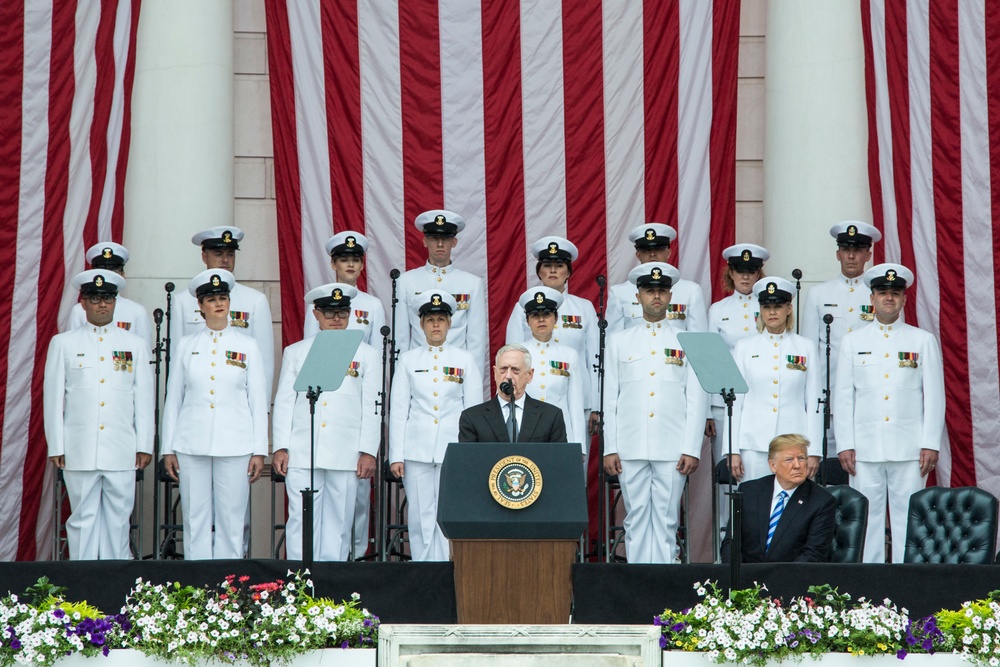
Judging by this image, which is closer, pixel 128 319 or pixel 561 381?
pixel 561 381

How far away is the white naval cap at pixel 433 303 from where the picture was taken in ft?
26.8

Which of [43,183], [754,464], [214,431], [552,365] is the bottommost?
[754,464]

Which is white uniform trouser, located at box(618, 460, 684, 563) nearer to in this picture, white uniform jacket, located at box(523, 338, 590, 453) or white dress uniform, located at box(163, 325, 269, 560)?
white uniform jacket, located at box(523, 338, 590, 453)

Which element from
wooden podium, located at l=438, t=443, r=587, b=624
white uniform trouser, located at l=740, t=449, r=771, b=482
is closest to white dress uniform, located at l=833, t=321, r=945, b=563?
white uniform trouser, located at l=740, t=449, r=771, b=482

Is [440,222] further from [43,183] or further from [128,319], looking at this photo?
[43,183]

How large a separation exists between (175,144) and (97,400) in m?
2.05

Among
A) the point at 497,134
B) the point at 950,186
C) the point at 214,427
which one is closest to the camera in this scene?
the point at 214,427

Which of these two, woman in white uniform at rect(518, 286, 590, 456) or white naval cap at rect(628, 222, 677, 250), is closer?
woman in white uniform at rect(518, 286, 590, 456)

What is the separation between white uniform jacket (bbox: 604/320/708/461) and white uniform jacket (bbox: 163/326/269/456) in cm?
201

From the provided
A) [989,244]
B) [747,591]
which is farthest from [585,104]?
[747,591]

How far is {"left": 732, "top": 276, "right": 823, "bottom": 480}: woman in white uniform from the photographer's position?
8195 mm

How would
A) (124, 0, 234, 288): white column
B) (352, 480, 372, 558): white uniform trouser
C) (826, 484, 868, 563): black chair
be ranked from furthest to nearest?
(124, 0, 234, 288): white column → (352, 480, 372, 558): white uniform trouser → (826, 484, 868, 563): black chair

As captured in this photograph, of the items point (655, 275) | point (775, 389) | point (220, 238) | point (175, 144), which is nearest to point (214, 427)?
point (220, 238)

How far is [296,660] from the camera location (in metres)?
5.51
